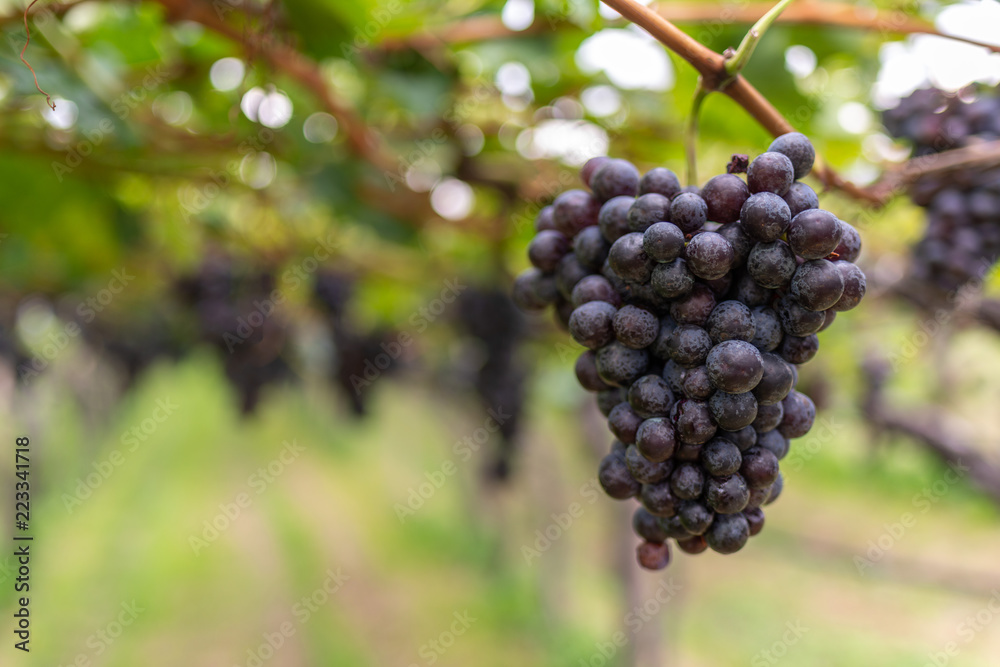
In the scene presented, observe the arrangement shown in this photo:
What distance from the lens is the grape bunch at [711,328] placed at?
671mm

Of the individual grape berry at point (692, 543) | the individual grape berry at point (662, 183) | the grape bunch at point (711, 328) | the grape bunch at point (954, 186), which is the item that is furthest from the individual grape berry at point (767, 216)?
the grape bunch at point (954, 186)

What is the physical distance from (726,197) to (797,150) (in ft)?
0.29

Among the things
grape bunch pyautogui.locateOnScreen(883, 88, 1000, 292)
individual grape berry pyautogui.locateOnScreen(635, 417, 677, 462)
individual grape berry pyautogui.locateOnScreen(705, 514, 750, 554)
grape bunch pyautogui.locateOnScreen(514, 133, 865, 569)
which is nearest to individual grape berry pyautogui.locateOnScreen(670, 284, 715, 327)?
grape bunch pyautogui.locateOnScreen(514, 133, 865, 569)

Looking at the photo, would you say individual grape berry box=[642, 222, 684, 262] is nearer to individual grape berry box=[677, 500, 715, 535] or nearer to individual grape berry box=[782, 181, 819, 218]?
individual grape berry box=[782, 181, 819, 218]

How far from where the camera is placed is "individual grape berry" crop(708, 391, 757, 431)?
2.24 ft

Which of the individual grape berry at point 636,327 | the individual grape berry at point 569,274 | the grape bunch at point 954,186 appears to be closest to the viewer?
the individual grape berry at point 636,327

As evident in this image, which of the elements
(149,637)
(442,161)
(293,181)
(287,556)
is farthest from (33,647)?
(442,161)

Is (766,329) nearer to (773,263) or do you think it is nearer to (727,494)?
(773,263)

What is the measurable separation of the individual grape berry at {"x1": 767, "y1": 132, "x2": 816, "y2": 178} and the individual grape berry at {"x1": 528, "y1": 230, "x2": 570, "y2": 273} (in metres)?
0.28

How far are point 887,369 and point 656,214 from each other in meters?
3.64

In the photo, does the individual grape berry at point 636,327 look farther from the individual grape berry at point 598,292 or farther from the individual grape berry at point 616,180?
the individual grape berry at point 616,180

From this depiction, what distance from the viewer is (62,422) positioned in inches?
444

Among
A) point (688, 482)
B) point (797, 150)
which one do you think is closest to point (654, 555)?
point (688, 482)

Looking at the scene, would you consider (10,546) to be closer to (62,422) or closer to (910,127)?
(62,422)
